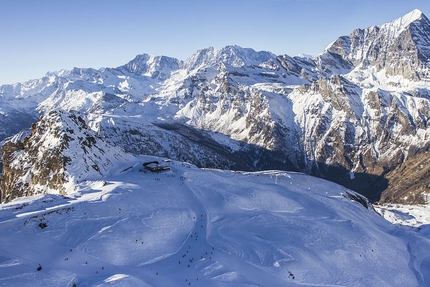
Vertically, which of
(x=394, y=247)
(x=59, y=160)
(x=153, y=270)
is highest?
(x=59, y=160)

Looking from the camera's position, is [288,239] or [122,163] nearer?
[288,239]

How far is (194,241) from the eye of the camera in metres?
41.5

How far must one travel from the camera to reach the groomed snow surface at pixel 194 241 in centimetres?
3170

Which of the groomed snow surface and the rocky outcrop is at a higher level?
the rocky outcrop

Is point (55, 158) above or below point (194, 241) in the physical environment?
above

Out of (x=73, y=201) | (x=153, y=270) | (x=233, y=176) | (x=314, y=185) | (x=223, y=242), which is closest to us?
(x=153, y=270)

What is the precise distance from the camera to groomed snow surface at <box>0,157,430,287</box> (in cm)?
3170

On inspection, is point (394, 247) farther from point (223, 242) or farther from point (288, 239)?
point (223, 242)

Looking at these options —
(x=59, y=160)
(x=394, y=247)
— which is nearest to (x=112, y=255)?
(x=59, y=160)

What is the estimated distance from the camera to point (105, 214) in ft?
141

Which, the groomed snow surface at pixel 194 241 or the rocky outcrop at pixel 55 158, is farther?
the rocky outcrop at pixel 55 158

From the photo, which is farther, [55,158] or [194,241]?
[55,158]

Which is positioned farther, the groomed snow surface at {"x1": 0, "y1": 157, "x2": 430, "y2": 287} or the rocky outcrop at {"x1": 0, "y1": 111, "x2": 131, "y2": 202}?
the rocky outcrop at {"x1": 0, "y1": 111, "x2": 131, "y2": 202}

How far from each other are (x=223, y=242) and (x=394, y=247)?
28004 mm
